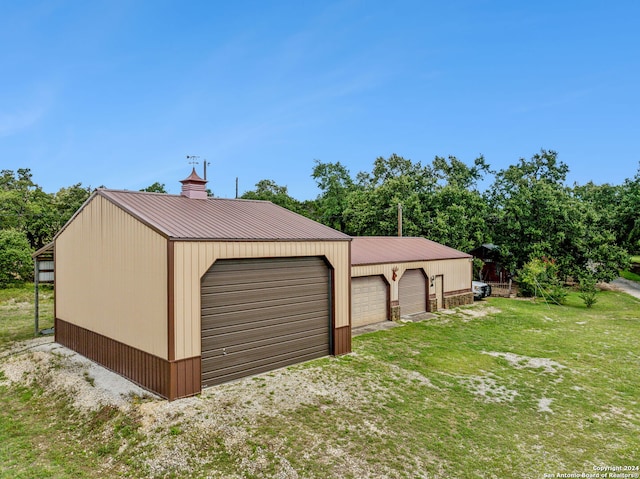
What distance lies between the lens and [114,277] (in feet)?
31.2

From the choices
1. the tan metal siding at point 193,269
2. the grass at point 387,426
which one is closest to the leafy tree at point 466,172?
the grass at point 387,426

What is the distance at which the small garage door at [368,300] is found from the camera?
1488cm

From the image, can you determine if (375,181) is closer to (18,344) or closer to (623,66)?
(623,66)

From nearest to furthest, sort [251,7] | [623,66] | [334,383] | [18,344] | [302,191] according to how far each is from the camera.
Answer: [334,383]
[18,344]
[251,7]
[623,66]
[302,191]

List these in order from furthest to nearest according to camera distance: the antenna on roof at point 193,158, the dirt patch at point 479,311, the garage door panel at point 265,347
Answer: the dirt patch at point 479,311
the antenna on roof at point 193,158
the garage door panel at point 265,347

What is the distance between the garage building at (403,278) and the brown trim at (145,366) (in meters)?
7.79

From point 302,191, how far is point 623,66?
33.8 metres

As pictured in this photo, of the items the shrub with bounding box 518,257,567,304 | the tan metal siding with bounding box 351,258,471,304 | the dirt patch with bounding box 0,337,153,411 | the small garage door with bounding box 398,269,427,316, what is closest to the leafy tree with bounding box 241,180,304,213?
the tan metal siding with bounding box 351,258,471,304

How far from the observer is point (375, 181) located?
4456 centimetres

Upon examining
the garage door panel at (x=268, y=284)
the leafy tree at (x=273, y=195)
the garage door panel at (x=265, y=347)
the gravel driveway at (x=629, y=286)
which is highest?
the leafy tree at (x=273, y=195)

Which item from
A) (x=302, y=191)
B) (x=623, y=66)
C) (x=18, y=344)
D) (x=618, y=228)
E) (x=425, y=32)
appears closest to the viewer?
(x=18, y=344)

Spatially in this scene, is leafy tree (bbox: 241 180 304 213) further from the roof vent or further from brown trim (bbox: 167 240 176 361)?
brown trim (bbox: 167 240 176 361)

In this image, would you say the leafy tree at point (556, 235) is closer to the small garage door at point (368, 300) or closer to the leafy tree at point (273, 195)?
the small garage door at point (368, 300)

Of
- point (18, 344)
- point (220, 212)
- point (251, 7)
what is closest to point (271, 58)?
point (251, 7)
